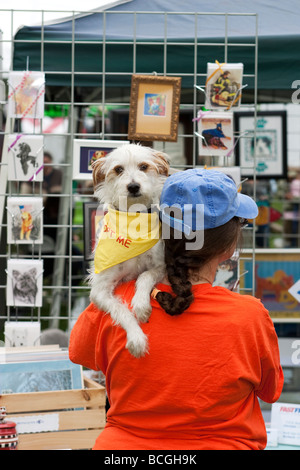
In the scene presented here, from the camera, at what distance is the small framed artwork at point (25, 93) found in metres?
2.87

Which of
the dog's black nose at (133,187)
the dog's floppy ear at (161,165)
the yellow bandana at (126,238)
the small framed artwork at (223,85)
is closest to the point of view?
the yellow bandana at (126,238)

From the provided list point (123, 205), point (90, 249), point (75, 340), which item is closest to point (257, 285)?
point (90, 249)

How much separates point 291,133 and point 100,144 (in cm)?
220

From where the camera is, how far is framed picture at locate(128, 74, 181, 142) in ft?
9.36

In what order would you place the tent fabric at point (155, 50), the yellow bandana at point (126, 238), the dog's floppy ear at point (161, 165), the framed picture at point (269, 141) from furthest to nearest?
the framed picture at point (269, 141), the tent fabric at point (155, 50), the dog's floppy ear at point (161, 165), the yellow bandana at point (126, 238)

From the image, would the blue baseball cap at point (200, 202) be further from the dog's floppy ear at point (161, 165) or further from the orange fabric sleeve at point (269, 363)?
the dog's floppy ear at point (161, 165)

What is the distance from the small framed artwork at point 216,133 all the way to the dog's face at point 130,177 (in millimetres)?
692

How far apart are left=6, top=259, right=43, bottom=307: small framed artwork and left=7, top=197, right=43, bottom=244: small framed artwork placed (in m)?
0.12

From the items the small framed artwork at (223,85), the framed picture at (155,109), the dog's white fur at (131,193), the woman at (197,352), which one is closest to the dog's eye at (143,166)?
the dog's white fur at (131,193)

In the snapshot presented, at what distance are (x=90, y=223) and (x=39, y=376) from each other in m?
0.78

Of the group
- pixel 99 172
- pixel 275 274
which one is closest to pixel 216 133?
pixel 99 172

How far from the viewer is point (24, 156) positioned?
2.89m

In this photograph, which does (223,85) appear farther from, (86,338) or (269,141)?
(86,338)

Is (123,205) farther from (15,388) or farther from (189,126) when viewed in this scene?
(189,126)
